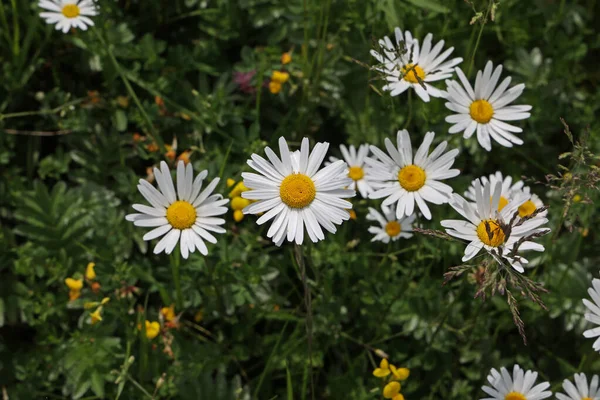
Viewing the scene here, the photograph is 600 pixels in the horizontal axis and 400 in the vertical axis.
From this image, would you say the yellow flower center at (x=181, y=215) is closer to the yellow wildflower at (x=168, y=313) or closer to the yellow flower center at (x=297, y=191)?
the yellow flower center at (x=297, y=191)

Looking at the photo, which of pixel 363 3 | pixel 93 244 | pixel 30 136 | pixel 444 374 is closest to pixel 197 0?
pixel 363 3

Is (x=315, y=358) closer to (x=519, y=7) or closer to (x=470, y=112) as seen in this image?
(x=470, y=112)

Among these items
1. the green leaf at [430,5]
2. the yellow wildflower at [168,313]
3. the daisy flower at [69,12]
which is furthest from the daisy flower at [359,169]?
the daisy flower at [69,12]

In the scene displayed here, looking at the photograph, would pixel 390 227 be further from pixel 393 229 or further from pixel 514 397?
pixel 514 397

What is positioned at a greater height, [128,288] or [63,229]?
[63,229]

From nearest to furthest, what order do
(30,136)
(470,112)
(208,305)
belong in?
(470,112), (208,305), (30,136)

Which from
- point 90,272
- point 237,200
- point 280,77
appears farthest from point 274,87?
point 90,272

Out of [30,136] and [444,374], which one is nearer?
[444,374]

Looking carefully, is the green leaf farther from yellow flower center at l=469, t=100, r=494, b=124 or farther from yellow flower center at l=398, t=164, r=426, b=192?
yellow flower center at l=398, t=164, r=426, b=192
